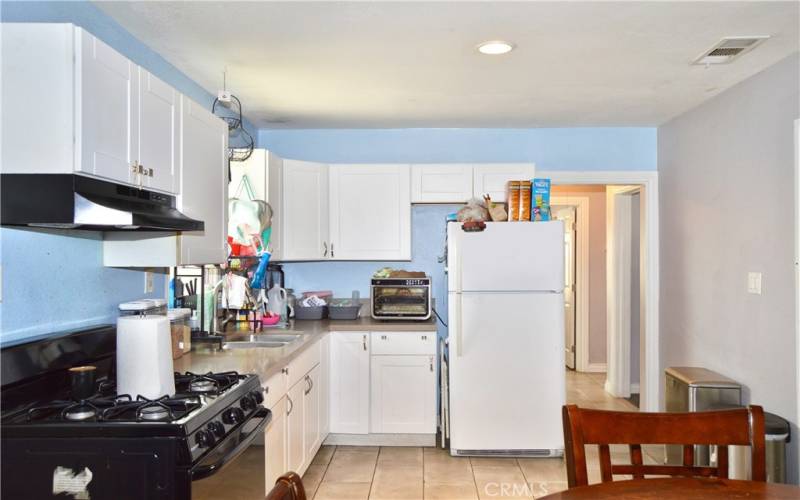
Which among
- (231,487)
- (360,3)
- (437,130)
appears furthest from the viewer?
(437,130)

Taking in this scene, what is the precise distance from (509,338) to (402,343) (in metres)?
0.73

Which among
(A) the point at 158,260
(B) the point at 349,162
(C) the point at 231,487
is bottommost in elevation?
(C) the point at 231,487

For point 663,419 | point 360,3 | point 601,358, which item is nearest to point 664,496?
point 663,419

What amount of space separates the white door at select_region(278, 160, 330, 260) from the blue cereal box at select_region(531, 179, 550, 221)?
1.51m

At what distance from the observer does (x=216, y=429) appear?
6.17 feet

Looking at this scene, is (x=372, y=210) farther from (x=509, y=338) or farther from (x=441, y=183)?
(x=509, y=338)

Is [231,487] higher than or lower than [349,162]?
lower

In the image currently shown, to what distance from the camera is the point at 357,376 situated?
4078mm

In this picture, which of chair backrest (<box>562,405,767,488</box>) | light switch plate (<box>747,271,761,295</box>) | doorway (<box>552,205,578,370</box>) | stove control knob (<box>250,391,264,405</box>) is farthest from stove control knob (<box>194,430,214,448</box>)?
doorway (<box>552,205,578,370</box>)

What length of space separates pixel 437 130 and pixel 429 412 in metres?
2.14

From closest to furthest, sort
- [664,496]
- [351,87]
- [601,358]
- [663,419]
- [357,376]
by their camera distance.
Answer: [664,496], [663,419], [351,87], [357,376], [601,358]

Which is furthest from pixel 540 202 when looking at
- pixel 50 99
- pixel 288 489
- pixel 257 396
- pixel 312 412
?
pixel 288 489

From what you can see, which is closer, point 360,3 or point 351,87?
point 360,3

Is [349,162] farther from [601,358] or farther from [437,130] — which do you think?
[601,358]
